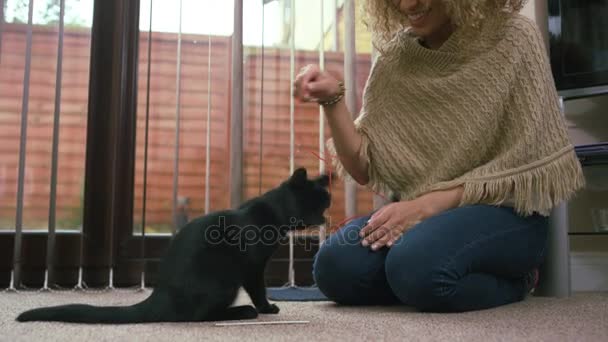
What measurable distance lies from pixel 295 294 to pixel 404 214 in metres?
0.47

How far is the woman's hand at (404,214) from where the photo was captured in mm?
1247

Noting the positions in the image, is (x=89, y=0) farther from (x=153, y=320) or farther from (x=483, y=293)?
(x=483, y=293)

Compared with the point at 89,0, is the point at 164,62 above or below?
below

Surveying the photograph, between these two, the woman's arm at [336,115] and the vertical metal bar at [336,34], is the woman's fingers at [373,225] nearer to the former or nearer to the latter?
the woman's arm at [336,115]

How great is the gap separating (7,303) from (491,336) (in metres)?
1.01

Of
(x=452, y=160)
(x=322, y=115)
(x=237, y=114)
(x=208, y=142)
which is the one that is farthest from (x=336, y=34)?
(x=452, y=160)

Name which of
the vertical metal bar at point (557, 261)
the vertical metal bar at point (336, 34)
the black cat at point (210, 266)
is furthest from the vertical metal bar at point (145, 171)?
the vertical metal bar at point (557, 261)

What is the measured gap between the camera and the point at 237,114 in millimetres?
1872

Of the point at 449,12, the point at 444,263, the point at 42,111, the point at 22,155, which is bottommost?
the point at 444,263

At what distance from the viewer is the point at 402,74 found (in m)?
1.40

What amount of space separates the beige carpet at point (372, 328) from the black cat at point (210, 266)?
0.02m

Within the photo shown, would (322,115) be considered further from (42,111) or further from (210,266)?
(210,266)

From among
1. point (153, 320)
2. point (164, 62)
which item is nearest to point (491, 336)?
point (153, 320)

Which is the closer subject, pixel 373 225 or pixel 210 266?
pixel 210 266
